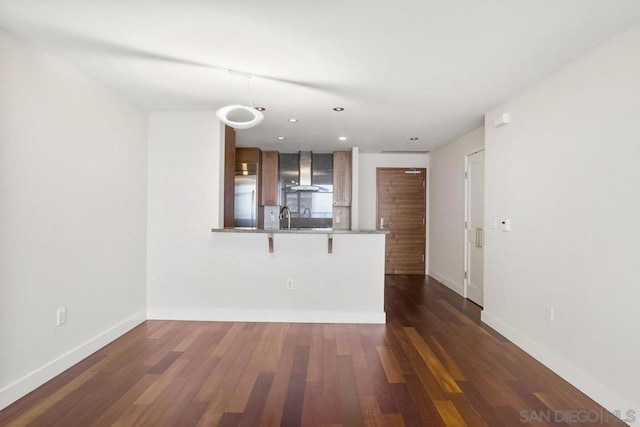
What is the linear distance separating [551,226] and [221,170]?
3281 mm

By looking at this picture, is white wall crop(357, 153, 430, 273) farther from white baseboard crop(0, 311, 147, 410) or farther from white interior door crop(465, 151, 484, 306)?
white baseboard crop(0, 311, 147, 410)

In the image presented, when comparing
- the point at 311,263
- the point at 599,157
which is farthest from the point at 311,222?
the point at 599,157

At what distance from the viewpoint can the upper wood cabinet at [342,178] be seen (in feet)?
19.9

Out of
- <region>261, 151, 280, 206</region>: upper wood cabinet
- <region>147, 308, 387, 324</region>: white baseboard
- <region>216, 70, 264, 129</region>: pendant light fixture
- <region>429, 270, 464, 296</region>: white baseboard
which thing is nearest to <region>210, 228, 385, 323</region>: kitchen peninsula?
<region>147, 308, 387, 324</region>: white baseboard

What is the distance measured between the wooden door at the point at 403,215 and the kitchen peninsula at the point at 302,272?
110 inches

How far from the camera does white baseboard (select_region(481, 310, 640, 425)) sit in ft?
6.77

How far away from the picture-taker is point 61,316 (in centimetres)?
259

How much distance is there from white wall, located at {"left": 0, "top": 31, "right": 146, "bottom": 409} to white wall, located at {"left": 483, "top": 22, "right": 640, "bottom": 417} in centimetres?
386

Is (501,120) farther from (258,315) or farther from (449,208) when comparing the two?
(258,315)

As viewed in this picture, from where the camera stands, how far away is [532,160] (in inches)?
119

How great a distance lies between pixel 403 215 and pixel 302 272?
3.34 metres

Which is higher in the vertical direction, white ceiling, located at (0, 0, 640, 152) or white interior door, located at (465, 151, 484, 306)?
white ceiling, located at (0, 0, 640, 152)

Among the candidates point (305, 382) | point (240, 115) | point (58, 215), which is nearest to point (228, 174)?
point (240, 115)

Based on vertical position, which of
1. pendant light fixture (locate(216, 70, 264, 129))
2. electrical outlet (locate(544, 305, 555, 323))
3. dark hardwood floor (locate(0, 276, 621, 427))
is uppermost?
pendant light fixture (locate(216, 70, 264, 129))
